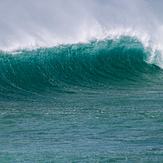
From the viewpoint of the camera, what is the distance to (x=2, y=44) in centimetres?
1493

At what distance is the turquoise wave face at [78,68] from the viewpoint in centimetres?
1191

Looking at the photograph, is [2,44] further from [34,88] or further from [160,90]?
[160,90]

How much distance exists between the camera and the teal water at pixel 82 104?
5.43 m

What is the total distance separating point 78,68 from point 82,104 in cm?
506

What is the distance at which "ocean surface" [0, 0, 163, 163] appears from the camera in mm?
5590

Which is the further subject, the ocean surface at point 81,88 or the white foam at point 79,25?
the white foam at point 79,25

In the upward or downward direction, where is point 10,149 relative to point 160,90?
downward

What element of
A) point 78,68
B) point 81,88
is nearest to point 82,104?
point 81,88

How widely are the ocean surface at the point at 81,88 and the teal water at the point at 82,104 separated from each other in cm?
2

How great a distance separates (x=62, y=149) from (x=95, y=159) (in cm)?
71

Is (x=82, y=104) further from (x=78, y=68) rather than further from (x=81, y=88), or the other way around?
(x=78, y=68)

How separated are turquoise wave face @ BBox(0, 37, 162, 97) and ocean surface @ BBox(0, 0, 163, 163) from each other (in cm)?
4

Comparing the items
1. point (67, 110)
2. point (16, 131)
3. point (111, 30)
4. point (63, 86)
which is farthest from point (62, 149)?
point (111, 30)

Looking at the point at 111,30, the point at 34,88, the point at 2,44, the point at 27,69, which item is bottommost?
the point at 34,88
